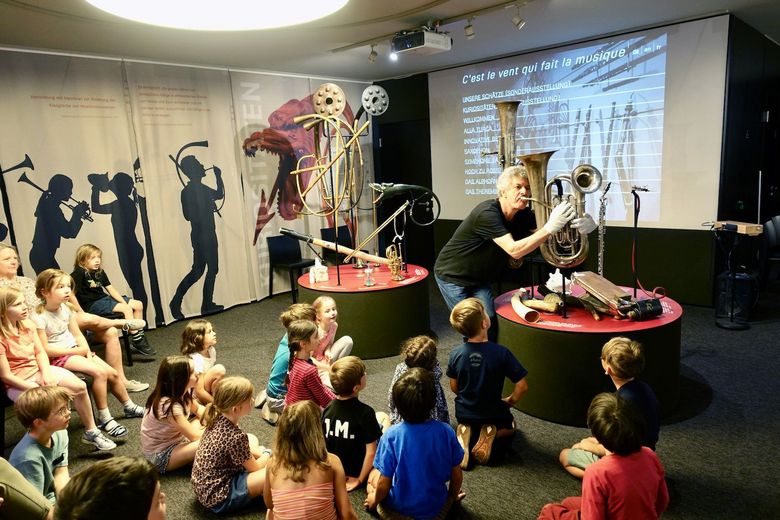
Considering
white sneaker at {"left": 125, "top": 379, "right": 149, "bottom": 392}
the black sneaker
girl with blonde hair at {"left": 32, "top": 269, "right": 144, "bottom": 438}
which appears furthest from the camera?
the black sneaker

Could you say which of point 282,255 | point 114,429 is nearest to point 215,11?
point 114,429

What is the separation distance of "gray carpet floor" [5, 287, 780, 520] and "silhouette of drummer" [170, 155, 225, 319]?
1482 millimetres

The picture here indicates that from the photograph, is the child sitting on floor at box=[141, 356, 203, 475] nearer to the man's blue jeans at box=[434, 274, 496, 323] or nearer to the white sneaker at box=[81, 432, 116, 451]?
the white sneaker at box=[81, 432, 116, 451]

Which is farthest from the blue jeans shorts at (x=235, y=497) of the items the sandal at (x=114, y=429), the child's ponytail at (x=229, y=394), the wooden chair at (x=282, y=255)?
the wooden chair at (x=282, y=255)

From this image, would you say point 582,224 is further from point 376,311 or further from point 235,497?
point 235,497

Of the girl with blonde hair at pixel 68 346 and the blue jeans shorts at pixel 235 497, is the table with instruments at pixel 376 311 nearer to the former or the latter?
the girl with blonde hair at pixel 68 346

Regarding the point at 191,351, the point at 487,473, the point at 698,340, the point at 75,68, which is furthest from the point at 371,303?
the point at 75,68

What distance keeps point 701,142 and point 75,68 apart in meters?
6.15

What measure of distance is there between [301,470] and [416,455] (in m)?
0.49

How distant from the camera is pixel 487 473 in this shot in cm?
284

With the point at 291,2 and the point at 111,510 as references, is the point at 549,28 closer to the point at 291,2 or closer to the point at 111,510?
the point at 291,2

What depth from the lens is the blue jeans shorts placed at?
2.53 m

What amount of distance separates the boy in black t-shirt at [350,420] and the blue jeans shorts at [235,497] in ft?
1.53

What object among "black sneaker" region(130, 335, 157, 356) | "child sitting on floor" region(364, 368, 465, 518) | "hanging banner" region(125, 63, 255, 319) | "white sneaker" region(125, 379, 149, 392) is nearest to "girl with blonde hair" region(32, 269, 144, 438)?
"white sneaker" region(125, 379, 149, 392)
